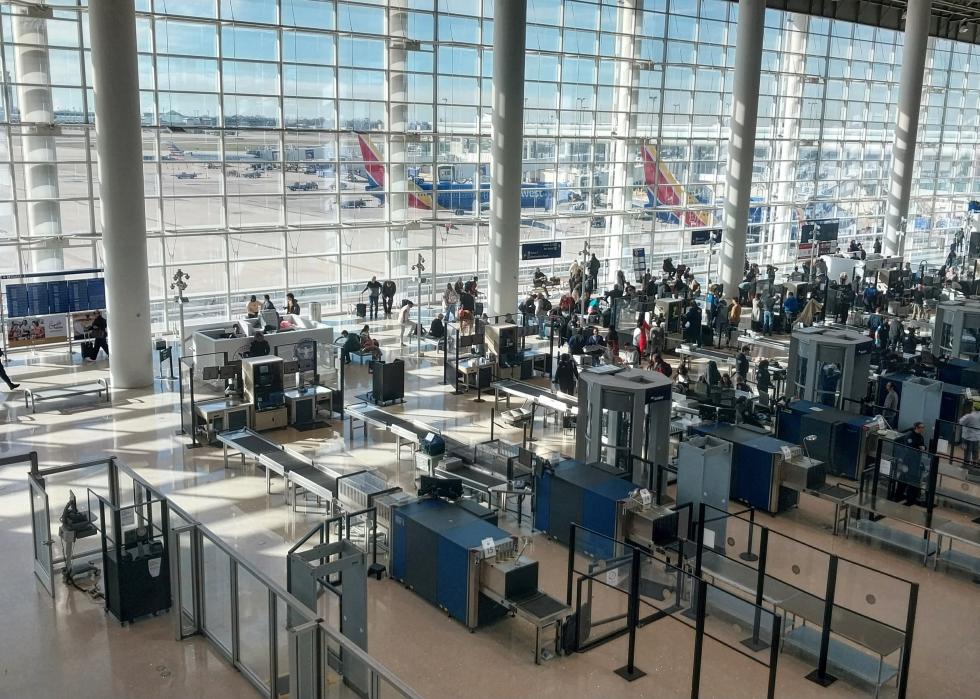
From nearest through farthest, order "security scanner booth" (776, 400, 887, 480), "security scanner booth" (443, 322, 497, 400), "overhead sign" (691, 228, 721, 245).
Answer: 1. "security scanner booth" (776, 400, 887, 480)
2. "security scanner booth" (443, 322, 497, 400)
3. "overhead sign" (691, 228, 721, 245)

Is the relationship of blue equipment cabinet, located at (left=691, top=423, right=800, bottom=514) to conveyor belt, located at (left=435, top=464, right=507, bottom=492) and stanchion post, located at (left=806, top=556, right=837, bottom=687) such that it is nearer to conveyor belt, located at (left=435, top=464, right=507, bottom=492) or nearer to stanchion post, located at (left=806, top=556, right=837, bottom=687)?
conveyor belt, located at (left=435, top=464, right=507, bottom=492)

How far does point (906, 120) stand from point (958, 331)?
63.9 feet

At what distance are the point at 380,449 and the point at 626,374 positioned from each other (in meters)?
4.39

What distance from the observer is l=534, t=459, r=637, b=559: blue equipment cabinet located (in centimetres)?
1117

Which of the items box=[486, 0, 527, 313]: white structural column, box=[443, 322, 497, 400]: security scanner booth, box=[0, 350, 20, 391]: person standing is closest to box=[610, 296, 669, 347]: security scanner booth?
box=[486, 0, 527, 313]: white structural column

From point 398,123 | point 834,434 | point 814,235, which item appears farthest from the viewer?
point 814,235

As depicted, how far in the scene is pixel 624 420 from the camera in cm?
1327

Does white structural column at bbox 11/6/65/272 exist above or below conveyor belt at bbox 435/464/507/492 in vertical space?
above

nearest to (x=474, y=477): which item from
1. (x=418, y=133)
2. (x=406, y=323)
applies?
(x=406, y=323)

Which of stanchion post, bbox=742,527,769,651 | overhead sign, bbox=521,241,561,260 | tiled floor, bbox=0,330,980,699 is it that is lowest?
tiled floor, bbox=0,330,980,699

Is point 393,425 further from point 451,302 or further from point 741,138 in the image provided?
point 741,138

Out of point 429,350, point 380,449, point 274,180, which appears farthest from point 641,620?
point 274,180

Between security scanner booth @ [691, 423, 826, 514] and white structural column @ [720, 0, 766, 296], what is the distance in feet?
63.1

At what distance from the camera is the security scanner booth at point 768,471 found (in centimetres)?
1303
